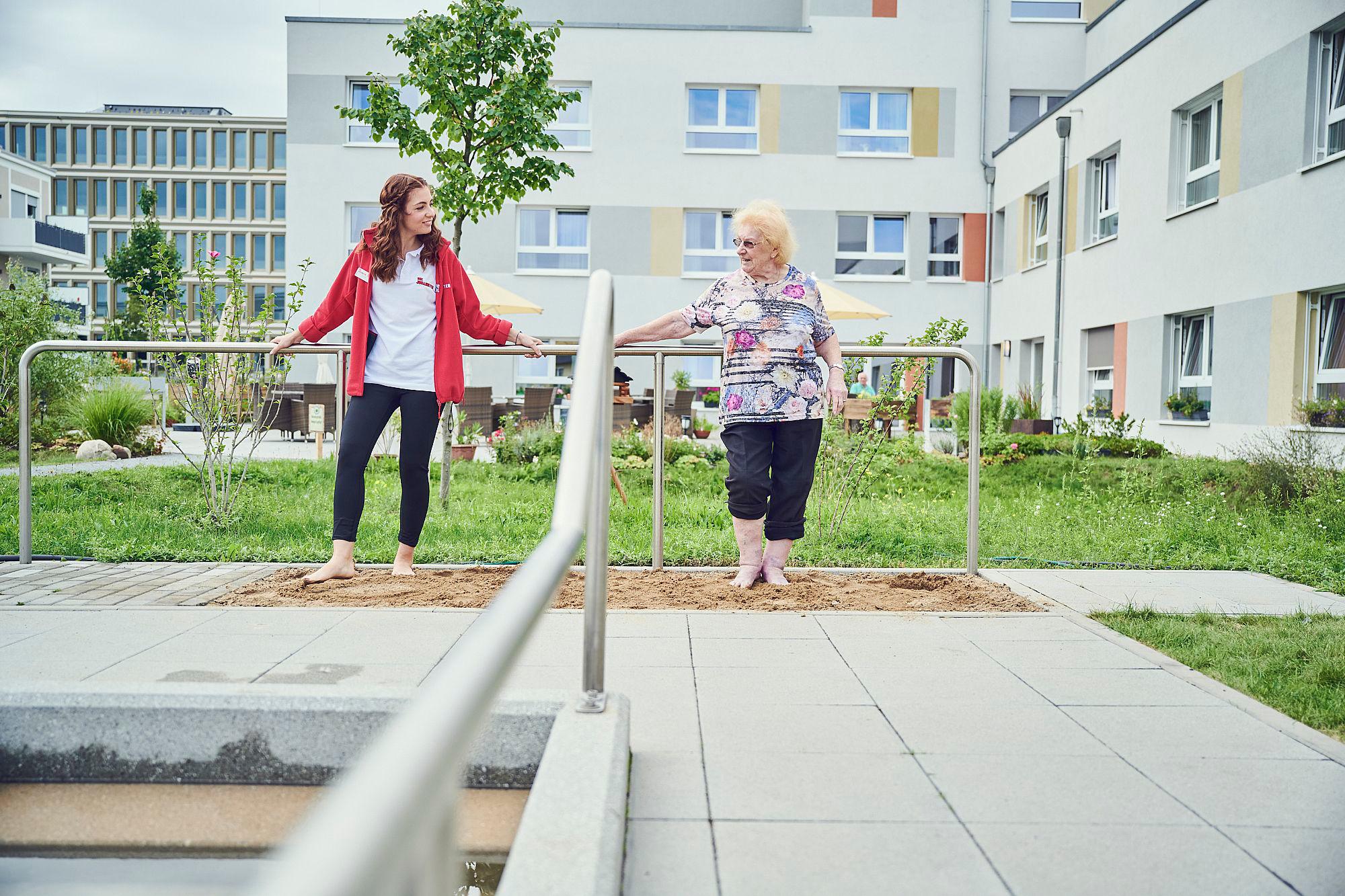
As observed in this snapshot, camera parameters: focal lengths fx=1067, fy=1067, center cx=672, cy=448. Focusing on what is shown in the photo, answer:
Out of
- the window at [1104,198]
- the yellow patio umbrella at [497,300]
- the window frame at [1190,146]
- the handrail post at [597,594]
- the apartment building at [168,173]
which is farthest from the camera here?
the apartment building at [168,173]

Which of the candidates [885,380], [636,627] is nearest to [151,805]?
[636,627]

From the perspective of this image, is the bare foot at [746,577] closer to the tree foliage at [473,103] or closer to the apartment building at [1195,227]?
the tree foliage at [473,103]

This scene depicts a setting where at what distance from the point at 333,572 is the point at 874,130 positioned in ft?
66.9

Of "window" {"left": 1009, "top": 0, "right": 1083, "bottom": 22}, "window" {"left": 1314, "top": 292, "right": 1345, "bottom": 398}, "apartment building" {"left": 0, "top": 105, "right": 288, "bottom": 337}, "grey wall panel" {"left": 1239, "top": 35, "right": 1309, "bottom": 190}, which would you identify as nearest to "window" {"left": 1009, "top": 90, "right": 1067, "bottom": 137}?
"window" {"left": 1009, "top": 0, "right": 1083, "bottom": 22}

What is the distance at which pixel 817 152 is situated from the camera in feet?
74.4

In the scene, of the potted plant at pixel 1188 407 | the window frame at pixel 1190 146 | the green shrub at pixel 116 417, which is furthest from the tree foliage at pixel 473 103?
the potted plant at pixel 1188 407

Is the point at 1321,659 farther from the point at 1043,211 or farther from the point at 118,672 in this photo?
the point at 1043,211

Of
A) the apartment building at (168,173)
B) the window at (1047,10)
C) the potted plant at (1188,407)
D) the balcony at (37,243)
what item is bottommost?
the potted plant at (1188,407)

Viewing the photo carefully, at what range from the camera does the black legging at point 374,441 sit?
4703mm

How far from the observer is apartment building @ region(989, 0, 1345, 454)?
11.5m

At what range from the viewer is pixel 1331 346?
37.7 ft

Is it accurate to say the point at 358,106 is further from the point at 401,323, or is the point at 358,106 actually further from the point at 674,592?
the point at 674,592

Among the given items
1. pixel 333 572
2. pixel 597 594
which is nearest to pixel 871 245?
pixel 333 572

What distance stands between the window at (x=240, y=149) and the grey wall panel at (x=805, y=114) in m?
61.7
